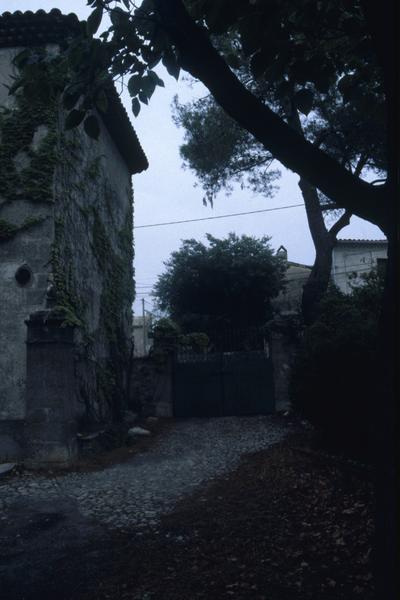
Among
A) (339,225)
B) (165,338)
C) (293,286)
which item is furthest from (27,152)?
(293,286)

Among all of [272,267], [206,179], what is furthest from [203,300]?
[206,179]

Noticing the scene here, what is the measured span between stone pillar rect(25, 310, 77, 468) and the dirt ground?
1818mm

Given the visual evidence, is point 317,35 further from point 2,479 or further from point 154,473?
point 2,479

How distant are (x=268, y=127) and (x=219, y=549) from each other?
3.41m

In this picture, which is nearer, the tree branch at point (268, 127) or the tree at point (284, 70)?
the tree at point (284, 70)

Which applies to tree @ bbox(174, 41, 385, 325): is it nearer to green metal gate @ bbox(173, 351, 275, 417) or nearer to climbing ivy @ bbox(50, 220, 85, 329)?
green metal gate @ bbox(173, 351, 275, 417)

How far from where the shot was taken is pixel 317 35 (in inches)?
167

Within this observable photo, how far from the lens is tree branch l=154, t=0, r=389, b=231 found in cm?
304

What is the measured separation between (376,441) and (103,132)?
11.0m

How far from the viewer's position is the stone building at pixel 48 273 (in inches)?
317

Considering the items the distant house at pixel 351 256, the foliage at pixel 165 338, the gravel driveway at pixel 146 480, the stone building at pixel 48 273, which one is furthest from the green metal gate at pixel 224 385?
the distant house at pixel 351 256

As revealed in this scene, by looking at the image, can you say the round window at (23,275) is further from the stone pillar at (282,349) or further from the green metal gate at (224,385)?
the stone pillar at (282,349)

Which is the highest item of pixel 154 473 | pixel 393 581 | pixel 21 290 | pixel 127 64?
pixel 127 64

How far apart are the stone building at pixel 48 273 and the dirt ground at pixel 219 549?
88.2 inches
